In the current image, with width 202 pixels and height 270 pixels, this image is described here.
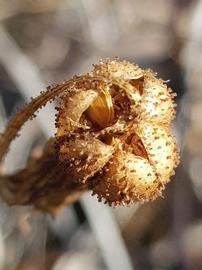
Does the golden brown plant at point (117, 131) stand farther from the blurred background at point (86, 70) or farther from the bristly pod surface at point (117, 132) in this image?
the blurred background at point (86, 70)

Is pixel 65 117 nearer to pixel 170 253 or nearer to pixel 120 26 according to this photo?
pixel 170 253

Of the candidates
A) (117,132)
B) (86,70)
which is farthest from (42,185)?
(86,70)

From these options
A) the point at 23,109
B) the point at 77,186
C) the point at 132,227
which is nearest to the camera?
the point at 23,109

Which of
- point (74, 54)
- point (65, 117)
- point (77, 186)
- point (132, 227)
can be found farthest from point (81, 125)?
point (74, 54)

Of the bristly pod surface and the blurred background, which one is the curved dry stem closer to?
the bristly pod surface

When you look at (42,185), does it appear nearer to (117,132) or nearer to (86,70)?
(117,132)

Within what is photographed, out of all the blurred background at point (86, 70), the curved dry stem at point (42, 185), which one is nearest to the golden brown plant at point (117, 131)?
the curved dry stem at point (42, 185)

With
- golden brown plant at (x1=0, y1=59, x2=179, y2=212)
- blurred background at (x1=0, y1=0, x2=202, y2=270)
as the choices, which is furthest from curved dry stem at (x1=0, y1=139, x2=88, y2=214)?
blurred background at (x1=0, y1=0, x2=202, y2=270)
